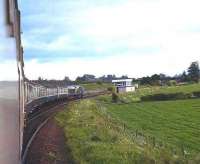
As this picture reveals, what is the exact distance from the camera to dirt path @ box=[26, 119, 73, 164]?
1612 centimetres

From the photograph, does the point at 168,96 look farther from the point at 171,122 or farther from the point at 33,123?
the point at 33,123

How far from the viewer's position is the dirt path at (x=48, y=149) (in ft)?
52.9

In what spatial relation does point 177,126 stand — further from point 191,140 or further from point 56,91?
point 56,91

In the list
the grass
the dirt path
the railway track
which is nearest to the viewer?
the dirt path

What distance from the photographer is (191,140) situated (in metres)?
44.1

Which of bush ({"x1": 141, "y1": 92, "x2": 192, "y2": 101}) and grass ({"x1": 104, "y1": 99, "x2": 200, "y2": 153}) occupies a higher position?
bush ({"x1": 141, "y1": 92, "x2": 192, "y2": 101})

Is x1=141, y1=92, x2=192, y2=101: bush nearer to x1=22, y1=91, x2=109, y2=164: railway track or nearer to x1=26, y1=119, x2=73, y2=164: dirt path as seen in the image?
x1=22, y1=91, x2=109, y2=164: railway track

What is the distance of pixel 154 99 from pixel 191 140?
198 feet

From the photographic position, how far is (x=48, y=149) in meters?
18.5

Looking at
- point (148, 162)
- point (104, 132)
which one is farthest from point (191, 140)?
point (148, 162)

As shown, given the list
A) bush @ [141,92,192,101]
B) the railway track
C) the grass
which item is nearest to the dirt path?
the railway track

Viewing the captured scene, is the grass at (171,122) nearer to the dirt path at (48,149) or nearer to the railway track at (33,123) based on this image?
the railway track at (33,123)

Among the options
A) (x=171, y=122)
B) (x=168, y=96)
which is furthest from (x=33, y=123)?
(x=168, y=96)

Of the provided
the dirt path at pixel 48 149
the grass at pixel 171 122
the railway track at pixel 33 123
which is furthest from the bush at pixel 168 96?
the dirt path at pixel 48 149
